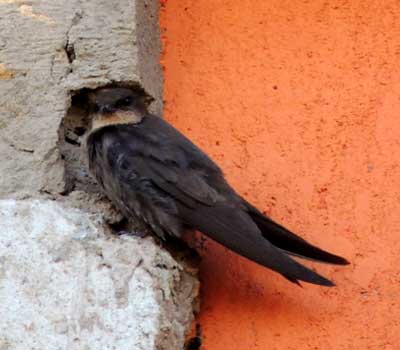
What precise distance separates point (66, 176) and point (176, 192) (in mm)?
300

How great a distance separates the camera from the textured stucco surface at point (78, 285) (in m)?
2.73

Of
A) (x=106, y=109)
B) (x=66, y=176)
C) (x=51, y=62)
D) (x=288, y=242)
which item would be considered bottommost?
(x=288, y=242)

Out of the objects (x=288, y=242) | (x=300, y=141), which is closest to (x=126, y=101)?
(x=300, y=141)

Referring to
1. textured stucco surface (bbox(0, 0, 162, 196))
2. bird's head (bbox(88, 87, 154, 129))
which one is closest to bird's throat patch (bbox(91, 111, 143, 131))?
bird's head (bbox(88, 87, 154, 129))

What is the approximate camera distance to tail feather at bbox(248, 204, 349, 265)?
303 centimetres

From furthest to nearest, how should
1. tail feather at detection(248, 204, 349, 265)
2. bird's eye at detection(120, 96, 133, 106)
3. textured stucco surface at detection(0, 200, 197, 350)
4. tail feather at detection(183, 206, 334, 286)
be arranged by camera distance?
bird's eye at detection(120, 96, 133, 106), tail feather at detection(248, 204, 349, 265), tail feather at detection(183, 206, 334, 286), textured stucco surface at detection(0, 200, 197, 350)

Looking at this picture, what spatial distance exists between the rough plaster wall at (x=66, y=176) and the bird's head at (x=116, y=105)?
1.8 inches

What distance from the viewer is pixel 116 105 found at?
10.9 ft

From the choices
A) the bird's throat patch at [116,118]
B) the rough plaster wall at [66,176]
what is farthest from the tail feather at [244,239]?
the bird's throat patch at [116,118]

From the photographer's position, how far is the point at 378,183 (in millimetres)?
3223

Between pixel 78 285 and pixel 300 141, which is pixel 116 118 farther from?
pixel 78 285

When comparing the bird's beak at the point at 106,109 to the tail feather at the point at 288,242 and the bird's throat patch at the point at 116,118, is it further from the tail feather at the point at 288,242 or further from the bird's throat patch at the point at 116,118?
the tail feather at the point at 288,242

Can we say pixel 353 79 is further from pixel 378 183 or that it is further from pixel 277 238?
pixel 277 238

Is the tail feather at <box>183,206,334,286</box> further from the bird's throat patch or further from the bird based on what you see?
the bird's throat patch
